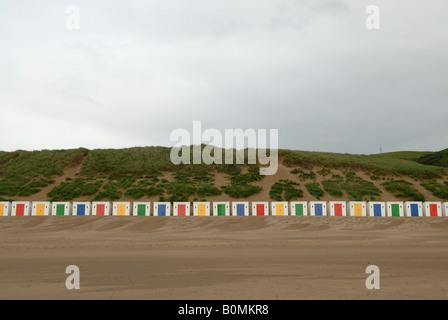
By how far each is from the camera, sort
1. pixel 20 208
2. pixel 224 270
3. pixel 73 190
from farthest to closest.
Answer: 1. pixel 73 190
2. pixel 20 208
3. pixel 224 270

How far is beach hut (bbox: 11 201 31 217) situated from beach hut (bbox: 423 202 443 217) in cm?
2628

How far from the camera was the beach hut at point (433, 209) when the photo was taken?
78.4 ft

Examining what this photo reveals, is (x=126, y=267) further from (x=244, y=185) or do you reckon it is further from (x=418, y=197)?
(x=418, y=197)

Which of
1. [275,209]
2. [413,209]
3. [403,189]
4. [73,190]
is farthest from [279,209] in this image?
[73,190]

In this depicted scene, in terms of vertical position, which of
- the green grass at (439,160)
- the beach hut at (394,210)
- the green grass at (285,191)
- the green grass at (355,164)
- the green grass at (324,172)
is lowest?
the beach hut at (394,210)

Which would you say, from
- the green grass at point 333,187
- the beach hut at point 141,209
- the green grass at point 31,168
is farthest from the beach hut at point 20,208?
the green grass at point 333,187

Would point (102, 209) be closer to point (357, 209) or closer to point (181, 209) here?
point (181, 209)

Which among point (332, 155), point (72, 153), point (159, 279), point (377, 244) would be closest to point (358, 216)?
point (377, 244)

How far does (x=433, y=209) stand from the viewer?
2409cm

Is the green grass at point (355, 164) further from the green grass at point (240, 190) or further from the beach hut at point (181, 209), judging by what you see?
the beach hut at point (181, 209)

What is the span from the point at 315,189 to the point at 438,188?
13.8 meters

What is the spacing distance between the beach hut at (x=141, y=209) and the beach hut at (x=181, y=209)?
1732mm

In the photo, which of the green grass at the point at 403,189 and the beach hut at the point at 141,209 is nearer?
the beach hut at the point at 141,209

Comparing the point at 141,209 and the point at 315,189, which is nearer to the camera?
the point at 141,209
